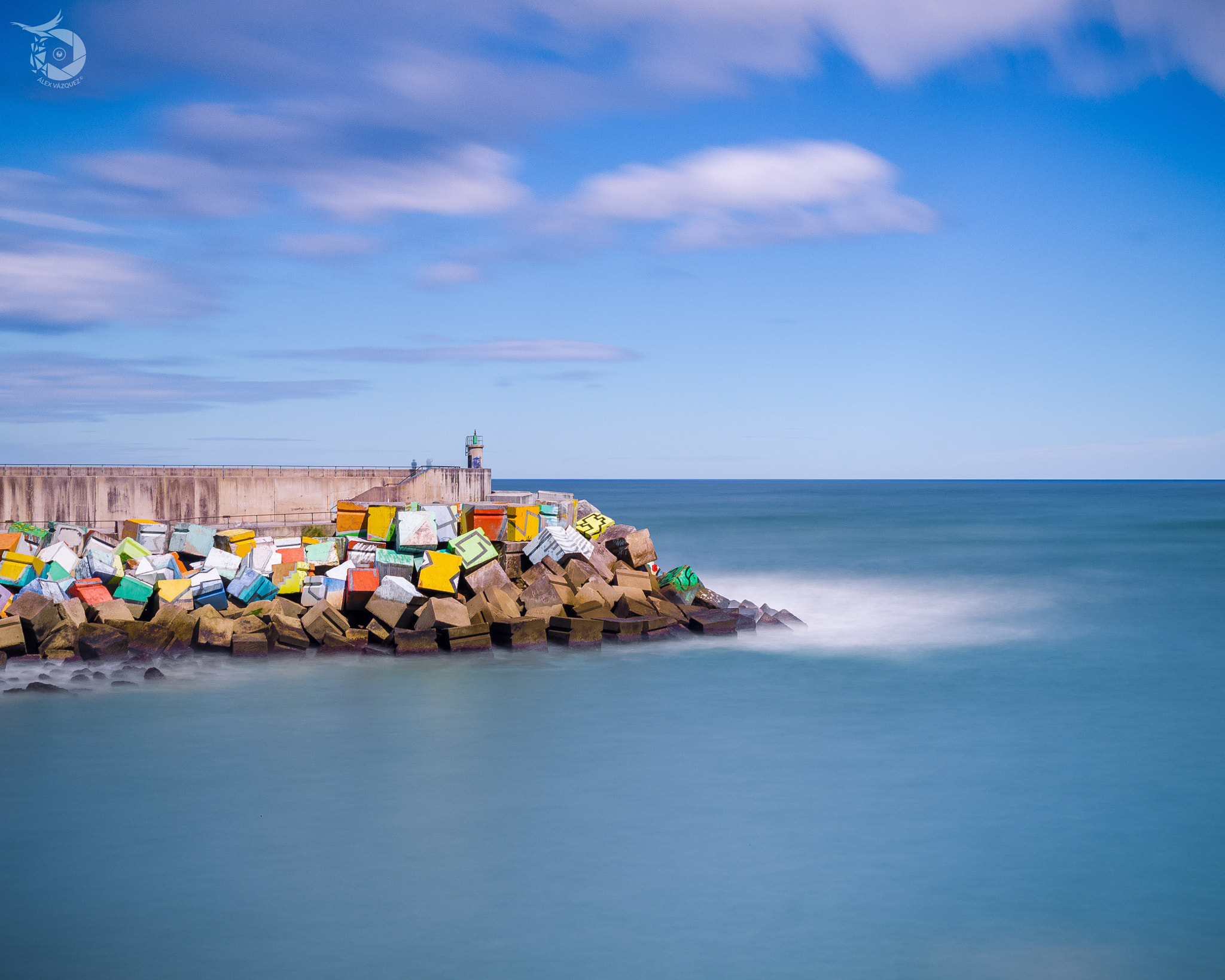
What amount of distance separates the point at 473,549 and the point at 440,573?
2.97 feet

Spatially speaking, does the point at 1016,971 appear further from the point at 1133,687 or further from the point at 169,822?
the point at 1133,687

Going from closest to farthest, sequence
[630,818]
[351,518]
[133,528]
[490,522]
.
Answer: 1. [630,818]
2. [490,522]
3. [133,528]
4. [351,518]

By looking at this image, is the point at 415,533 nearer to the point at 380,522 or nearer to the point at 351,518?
the point at 380,522

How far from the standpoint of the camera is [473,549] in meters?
14.5

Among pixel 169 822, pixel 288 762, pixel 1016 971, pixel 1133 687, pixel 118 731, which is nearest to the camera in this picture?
Answer: pixel 1016 971

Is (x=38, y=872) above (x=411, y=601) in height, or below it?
below

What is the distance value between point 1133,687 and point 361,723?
31.6ft

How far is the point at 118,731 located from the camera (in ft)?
30.7

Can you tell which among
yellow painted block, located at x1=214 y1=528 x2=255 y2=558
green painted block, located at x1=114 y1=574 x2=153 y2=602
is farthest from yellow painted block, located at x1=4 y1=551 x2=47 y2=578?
yellow painted block, located at x1=214 y1=528 x2=255 y2=558

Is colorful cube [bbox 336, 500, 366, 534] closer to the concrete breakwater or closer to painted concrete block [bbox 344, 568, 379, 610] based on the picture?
the concrete breakwater

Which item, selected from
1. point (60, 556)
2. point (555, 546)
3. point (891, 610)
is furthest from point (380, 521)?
point (891, 610)

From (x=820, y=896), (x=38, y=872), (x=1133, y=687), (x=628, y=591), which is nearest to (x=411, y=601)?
(x=628, y=591)

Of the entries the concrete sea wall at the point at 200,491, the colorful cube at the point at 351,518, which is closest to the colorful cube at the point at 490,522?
the colorful cube at the point at 351,518

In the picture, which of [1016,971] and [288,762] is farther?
[288,762]
